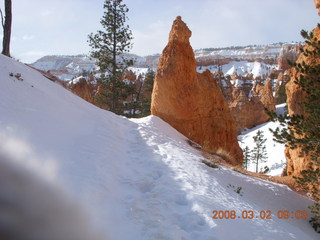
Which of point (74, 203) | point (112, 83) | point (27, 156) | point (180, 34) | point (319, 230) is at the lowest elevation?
point (319, 230)

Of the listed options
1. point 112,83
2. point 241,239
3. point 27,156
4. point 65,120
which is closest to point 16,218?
point 27,156

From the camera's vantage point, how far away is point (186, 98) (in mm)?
14336

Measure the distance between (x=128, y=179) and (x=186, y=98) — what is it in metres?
9.52

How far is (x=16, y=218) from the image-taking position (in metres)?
2.90

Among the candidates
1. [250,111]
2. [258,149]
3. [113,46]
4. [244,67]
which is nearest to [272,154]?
[258,149]

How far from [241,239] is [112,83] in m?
18.7

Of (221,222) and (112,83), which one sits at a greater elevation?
(112,83)

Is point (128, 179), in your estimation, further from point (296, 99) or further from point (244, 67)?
point (244, 67)

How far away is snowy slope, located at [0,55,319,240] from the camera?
4000mm

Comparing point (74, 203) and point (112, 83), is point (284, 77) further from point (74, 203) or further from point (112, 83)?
point (74, 203)

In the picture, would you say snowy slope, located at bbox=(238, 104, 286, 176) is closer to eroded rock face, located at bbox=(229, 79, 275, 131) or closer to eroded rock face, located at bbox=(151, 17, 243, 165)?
eroded rock face, located at bbox=(229, 79, 275, 131)

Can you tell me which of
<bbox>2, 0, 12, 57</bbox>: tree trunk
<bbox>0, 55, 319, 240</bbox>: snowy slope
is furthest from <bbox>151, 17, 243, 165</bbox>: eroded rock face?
<bbox>2, 0, 12, 57</bbox>: tree trunk

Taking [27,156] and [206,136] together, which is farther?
[206,136]

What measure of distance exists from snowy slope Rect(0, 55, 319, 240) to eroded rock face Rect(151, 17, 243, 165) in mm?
6346
